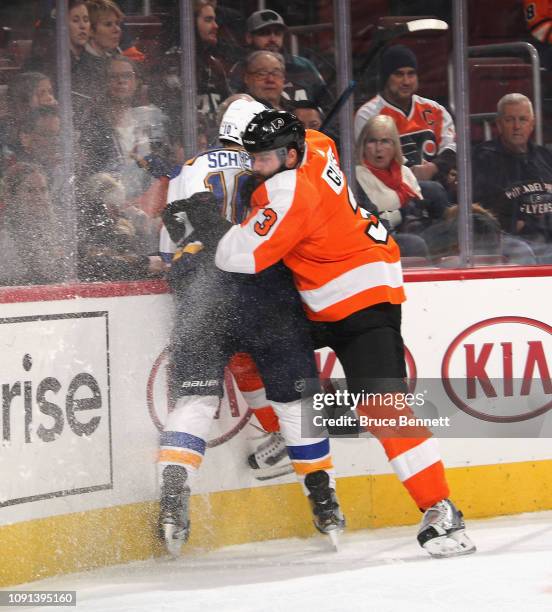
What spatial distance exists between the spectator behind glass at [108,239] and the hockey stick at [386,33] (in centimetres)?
88

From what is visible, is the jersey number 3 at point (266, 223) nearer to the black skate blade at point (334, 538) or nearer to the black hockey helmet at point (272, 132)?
the black hockey helmet at point (272, 132)

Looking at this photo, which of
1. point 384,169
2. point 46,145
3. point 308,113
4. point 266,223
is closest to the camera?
point 266,223

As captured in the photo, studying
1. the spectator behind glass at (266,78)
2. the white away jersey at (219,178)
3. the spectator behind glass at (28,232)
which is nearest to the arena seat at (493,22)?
the spectator behind glass at (266,78)

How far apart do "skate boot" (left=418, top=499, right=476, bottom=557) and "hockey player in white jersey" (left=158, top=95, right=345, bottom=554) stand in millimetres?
340

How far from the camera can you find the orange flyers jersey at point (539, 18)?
16.4 feet

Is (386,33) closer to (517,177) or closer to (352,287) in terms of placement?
(517,177)

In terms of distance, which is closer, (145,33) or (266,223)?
(266,223)

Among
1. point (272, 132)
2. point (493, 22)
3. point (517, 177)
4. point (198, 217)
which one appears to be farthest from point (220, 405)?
point (493, 22)

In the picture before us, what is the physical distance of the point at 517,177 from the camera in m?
4.98

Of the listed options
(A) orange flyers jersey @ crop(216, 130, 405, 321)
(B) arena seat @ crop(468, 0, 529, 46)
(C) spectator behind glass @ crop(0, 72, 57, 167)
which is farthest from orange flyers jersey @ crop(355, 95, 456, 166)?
(C) spectator behind glass @ crop(0, 72, 57, 167)

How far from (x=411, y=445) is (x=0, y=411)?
137 centimetres

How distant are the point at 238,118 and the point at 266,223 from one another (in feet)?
1.48

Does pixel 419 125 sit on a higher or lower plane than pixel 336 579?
higher

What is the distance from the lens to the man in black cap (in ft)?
15.6
